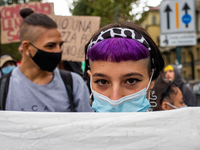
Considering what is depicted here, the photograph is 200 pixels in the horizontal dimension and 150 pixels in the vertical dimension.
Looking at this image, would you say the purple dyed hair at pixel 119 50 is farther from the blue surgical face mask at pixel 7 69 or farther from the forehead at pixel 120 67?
the blue surgical face mask at pixel 7 69

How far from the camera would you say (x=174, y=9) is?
15.2ft

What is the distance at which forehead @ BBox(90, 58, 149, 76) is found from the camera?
1.35 meters

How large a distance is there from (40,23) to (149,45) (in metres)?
1.29

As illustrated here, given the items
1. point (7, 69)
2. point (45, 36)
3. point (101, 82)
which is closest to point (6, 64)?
point (7, 69)

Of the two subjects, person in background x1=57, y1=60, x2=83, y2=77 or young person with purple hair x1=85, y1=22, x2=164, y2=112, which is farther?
person in background x1=57, y1=60, x2=83, y2=77

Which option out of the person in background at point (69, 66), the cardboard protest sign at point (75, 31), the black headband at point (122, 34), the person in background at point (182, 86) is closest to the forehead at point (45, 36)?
the black headband at point (122, 34)

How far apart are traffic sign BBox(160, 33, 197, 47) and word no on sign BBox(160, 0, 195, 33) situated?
9 cm

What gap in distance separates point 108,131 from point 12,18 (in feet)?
13.2

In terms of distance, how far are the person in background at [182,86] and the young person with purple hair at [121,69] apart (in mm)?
3340

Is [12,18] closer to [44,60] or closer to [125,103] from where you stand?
[44,60]

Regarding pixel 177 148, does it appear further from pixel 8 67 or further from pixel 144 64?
pixel 8 67

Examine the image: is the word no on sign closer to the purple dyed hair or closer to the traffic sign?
the traffic sign

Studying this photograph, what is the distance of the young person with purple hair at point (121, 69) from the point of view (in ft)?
4.46

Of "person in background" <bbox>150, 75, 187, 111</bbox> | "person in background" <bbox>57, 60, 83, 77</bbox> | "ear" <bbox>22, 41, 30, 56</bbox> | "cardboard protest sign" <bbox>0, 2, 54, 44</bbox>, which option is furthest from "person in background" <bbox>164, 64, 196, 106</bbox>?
"ear" <bbox>22, 41, 30, 56</bbox>
